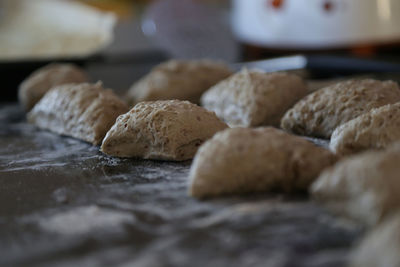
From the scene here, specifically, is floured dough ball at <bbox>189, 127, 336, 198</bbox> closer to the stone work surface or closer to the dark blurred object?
the stone work surface

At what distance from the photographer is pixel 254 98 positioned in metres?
1.66

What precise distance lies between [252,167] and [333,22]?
A: 1855 mm

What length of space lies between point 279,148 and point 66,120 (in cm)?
83

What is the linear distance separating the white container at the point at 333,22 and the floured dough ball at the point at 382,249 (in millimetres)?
2063

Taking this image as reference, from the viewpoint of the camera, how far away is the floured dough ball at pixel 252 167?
1094 millimetres

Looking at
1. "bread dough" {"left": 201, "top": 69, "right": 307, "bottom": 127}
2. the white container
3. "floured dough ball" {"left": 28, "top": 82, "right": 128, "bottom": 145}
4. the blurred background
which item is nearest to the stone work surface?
"floured dough ball" {"left": 28, "top": 82, "right": 128, "bottom": 145}

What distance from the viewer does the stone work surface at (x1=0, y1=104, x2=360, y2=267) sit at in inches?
34.3

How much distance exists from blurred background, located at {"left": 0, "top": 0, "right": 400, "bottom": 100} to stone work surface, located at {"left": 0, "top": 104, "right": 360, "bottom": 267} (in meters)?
1.38

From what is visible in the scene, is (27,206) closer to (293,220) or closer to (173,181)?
(173,181)

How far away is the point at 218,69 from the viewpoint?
2.07 meters

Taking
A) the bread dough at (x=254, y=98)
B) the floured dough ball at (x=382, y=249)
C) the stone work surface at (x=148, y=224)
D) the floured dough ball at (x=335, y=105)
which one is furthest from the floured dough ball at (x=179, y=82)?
the floured dough ball at (x=382, y=249)

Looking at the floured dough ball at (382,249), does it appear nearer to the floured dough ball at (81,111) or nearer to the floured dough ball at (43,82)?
the floured dough ball at (81,111)

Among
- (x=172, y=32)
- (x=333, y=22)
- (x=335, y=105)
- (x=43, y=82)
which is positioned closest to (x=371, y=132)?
(x=335, y=105)

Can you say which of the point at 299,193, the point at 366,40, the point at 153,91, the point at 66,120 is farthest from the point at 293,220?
the point at 366,40
